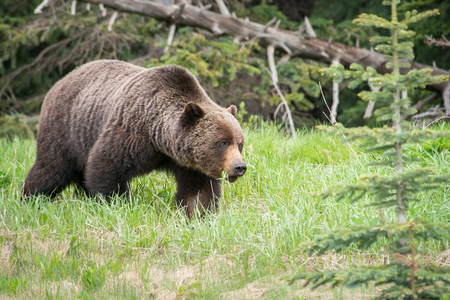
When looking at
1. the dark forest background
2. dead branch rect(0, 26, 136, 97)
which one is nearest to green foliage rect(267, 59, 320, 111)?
the dark forest background

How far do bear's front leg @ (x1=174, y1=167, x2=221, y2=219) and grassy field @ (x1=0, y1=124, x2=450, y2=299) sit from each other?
0.16m

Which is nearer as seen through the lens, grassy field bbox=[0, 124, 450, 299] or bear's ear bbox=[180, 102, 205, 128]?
grassy field bbox=[0, 124, 450, 299]

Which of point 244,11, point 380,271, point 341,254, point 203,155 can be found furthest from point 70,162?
point 244,11

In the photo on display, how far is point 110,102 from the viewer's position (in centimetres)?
587

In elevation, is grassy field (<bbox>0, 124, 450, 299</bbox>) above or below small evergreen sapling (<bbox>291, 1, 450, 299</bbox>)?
below

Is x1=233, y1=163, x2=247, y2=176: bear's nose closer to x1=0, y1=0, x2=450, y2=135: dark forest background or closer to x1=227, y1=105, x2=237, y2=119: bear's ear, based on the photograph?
x1=227, y1=105, x2=237, y2=119: bear's ear

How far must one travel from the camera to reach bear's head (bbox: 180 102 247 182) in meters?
5.10

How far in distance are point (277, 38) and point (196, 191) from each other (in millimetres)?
5177

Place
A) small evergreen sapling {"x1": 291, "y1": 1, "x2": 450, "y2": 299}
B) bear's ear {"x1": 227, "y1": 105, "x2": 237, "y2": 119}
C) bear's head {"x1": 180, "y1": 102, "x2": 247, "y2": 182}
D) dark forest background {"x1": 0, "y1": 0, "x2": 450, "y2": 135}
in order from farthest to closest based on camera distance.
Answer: dark forest background {"x1": 0, "y1": 0, "x2": 450, "y2": 135}
bear's ear {"x1": 227, "y1": 105, "x2": 237, "y2": 119}
bear's head {"x1": 180, "y1": 102, "x2": 247, "y2": 182}
small evergreen sapling {"x1": 291, "y1": 1, "x2": 450, "y2": 299}

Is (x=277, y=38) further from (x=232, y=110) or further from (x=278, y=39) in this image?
(x=232, y=110)

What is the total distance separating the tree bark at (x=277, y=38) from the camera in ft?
31.3

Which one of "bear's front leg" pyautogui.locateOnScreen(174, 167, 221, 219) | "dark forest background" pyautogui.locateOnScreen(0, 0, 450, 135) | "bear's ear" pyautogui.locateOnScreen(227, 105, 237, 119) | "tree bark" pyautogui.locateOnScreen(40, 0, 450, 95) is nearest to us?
"bear's front leg" pyautogui.locateOnScreen(174, 167, 221, 219)

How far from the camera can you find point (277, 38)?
9.90 m

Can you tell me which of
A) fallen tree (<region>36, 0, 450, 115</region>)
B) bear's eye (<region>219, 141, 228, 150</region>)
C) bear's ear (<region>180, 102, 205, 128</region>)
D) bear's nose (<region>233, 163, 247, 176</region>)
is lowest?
bear's nose (<region>233, 163, 247, 176</region>)
